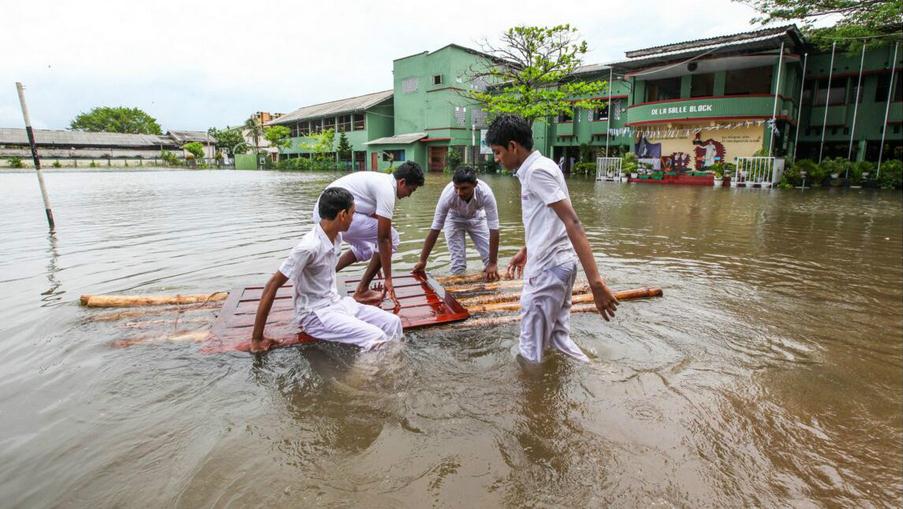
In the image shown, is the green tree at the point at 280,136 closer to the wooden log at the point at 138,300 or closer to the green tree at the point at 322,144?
the green tree at the point at 322,144

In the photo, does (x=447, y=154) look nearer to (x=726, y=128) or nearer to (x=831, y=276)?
(x=726, y=128)

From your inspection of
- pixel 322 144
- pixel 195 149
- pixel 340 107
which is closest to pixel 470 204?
pixel 322 144

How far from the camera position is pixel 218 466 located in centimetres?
242

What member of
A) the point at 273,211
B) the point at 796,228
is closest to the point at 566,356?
the point at 796,228

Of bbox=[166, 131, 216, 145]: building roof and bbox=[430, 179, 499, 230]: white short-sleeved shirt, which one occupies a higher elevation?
bbox=[166, 131, 216, 145]: building roof

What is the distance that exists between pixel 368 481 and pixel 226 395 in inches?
50.7

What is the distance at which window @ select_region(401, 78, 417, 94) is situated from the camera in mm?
36344

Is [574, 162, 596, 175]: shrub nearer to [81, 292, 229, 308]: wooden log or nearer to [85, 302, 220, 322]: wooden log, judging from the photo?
[81, 292, 229, 308]: wooden log

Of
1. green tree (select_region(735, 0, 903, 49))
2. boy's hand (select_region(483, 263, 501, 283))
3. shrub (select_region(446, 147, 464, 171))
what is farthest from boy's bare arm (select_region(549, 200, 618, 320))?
shrub (select_region(446, 147, 464, 171))

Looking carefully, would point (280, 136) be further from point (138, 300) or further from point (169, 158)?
point (138, 300)

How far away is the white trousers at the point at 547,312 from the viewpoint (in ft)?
10.1

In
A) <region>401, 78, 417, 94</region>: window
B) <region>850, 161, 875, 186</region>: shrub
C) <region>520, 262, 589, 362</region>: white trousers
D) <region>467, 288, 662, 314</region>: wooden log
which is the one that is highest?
<region>401, 78, 417, 94</region>: window

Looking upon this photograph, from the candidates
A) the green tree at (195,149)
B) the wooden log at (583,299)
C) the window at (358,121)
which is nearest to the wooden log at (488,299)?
the wooden log at (583,299)

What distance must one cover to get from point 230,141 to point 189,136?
30.5ft
